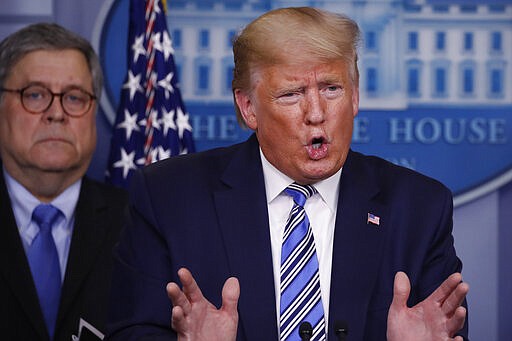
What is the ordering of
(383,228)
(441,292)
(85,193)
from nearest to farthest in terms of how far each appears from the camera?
1. (441,292)
2. (383,228)
3. (85,193)

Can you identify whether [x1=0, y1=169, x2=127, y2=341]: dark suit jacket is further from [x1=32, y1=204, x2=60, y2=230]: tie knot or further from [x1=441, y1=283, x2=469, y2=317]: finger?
[x1=441, y1=283, x2=469, y2=317]: finger

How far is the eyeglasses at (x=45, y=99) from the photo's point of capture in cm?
356

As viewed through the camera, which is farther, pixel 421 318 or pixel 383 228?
pixel 383 228

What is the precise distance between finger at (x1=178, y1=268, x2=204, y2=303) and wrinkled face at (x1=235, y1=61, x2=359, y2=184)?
514 mm

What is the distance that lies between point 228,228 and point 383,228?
0.46 meters

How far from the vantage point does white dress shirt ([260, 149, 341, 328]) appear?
Answer: 252cm

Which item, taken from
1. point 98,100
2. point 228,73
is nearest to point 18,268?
point 98,100

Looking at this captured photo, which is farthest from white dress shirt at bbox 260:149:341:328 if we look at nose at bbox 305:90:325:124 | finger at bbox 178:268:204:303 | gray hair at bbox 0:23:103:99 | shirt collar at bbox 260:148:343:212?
gray hair at bbox 0:23:103:99

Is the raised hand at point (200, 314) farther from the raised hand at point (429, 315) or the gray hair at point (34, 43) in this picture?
the gray hair at point (34, 43)

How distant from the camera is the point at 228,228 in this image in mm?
2521

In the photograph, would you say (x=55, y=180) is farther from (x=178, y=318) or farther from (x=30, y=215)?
(x=178, y=318)

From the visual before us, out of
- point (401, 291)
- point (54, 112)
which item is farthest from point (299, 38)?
point (54, 112)

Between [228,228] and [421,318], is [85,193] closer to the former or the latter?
[228,228]

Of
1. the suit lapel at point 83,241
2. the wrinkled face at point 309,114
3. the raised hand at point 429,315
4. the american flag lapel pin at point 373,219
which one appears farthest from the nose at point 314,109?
the suit lapel at point 83,241
